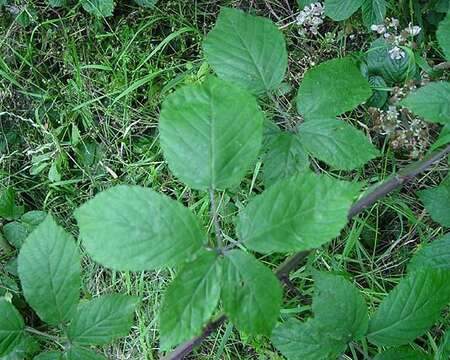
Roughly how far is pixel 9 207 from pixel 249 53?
47.5 inches

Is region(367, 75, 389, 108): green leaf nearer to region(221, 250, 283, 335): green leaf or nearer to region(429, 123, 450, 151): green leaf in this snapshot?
region(429, 123, 450, 151): green leaf

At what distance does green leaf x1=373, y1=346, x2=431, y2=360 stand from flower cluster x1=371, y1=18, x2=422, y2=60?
0.86 m

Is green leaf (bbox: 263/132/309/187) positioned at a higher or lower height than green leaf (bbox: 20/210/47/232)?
higher

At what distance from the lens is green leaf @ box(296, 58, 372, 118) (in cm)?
120

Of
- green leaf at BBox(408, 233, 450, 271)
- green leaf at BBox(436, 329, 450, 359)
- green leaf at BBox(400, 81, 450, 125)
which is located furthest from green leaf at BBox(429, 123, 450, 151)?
green leaf at BBox(436, 329, 450, 359)

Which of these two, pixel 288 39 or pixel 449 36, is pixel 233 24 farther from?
pixel 288 39

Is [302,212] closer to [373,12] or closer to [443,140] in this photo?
[443,140]

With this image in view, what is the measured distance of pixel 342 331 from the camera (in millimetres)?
1151

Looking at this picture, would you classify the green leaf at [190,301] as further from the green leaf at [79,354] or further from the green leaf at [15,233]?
the green leaf at [15,233]

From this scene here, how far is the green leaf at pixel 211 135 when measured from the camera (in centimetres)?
91

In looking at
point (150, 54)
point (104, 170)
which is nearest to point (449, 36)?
point (150, 54)

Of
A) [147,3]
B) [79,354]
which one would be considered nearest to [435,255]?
[79,354]

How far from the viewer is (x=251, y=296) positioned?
2.89ft


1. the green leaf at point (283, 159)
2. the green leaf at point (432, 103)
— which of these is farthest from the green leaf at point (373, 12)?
the green leaf at point (283, 159)
